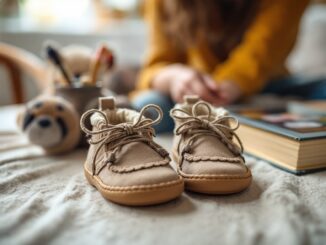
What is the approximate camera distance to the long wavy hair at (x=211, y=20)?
3.03 feet

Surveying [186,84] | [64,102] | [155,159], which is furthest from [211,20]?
[155,159]

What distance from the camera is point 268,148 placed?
56 cm

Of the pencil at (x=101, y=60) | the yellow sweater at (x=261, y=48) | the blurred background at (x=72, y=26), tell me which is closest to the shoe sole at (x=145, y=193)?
the pencil at (x=101, y=60)

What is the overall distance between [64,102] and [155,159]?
0.28 m

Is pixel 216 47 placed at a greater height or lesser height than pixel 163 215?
greater

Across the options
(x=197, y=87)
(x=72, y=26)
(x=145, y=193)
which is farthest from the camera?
(x=72, y=26)

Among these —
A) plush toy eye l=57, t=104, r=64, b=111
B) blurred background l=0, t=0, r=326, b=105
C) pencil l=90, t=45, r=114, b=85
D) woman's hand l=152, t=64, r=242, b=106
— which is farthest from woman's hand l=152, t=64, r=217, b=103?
blurred background l=0, t=0, r=326, b=105

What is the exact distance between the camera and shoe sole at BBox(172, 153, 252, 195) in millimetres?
399

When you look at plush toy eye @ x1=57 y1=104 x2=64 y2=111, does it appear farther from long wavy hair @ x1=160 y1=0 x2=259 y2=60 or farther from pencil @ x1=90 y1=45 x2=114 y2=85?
long wavy hair @ x1=160 y1=0 x2=259 y2=60

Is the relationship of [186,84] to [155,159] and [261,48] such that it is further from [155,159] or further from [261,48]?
[155,159]

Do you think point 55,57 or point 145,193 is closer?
point 145,193

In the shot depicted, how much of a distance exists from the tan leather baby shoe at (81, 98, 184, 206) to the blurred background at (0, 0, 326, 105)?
2.88ft

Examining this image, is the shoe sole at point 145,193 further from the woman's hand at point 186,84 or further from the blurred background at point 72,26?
the blurred background at point 72,26

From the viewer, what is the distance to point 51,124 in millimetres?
569
